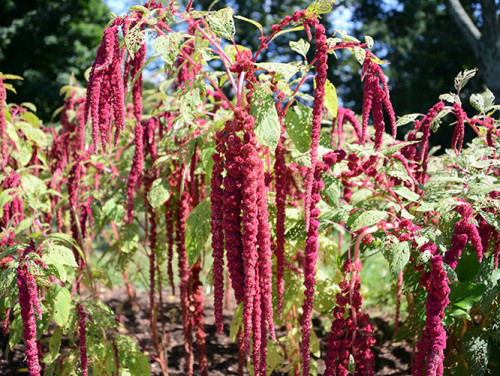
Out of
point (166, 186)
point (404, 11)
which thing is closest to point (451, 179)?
point (166, 186)

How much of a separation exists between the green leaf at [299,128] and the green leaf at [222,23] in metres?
0.32

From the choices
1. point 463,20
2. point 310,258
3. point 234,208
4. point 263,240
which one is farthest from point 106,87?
point 463,20

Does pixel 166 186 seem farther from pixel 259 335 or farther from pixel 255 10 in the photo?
pixel 255 10

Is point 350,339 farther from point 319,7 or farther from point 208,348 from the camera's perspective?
point 208,348

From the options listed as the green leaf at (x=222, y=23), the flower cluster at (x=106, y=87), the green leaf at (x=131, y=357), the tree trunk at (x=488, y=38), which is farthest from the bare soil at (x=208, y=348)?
the tree trunk at (x=488, y=38)

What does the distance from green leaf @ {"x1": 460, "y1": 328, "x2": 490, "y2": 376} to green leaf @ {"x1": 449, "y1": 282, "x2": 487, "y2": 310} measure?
27cm

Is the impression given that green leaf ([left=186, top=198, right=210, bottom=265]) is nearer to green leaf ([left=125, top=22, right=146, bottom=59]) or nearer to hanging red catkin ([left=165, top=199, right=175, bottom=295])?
hanging red catkin ([left=165, top=199, right=175, bottom=295])

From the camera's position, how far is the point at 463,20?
8328 millimetres

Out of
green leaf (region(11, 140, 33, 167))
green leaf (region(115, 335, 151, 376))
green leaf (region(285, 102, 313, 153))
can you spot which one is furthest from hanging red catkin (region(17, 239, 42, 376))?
green leaf (region(11, 140, 33, 167))

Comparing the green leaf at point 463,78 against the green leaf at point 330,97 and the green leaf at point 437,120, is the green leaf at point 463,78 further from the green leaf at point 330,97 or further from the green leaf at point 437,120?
the green leaf at point 330,97

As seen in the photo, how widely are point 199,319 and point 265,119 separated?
968mm

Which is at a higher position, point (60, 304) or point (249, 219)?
point (249, 219)

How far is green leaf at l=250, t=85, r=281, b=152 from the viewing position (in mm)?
1123

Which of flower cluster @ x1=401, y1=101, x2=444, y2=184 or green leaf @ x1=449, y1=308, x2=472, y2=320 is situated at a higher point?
flower cluster @ x1=401, y1=101, x2=444, y2=184
